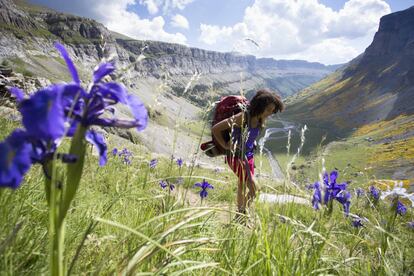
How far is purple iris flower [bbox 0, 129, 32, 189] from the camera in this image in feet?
2.35

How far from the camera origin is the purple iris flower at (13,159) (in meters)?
0.72

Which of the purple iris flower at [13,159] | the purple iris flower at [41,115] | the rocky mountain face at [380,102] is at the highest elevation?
the rocky mountain face at [380,102]

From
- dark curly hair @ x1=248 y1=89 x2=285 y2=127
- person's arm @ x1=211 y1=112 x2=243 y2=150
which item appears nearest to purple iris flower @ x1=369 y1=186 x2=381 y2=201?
dark curly hair @ x1=248 y1=89 x2=285 y2=127

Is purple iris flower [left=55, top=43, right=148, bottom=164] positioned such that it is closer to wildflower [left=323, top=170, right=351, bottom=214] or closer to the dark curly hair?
wildflower [left=323, top=170, right=351, bottom=214]

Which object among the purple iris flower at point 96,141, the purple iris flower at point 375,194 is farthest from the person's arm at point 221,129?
the purple iris flower at point 96,141

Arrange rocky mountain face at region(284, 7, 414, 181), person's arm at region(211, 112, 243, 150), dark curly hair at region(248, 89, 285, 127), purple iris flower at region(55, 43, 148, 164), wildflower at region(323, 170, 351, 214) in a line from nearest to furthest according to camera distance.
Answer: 1. purple iris flower at region(55, 43, 148, 164)
2. wildflower at region(323, 170, 351, 214)
3. person's arm at region(211, 112, 243, 150)
4. dark curly hair at region(248, 89, 285, 127)
5. rocky mountain face at region(284, 7, 414, 181)

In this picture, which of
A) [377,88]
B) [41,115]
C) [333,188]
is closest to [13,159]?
[41,115]

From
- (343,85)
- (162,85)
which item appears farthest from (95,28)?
(162,85)

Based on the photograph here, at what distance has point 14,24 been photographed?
4555 inches

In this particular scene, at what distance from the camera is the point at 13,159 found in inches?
29.3

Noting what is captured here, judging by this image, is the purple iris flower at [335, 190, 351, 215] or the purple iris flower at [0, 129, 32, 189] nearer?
the purple iris flower at [0, 129, 32, 189]

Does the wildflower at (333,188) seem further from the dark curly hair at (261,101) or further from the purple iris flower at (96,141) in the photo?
the dark curly hair at (261,101)

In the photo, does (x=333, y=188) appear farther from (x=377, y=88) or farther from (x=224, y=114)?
(x=377, y=88)

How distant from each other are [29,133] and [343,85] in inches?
6741
